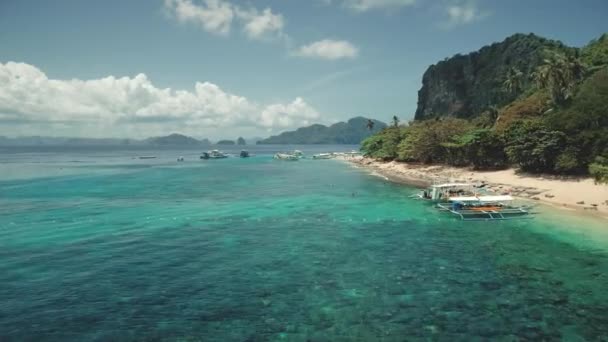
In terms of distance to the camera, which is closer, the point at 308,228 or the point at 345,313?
the point at 345,313

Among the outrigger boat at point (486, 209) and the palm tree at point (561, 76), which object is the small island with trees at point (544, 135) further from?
the outrigger boat at point (486, 209)

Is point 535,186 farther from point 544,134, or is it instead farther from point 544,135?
point 544,134

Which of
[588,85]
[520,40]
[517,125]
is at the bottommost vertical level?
[517,125]

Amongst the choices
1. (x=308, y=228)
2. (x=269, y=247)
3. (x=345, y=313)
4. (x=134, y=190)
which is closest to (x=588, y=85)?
(x=308, y=228)

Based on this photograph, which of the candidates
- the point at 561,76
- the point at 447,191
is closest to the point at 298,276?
the point at 447,191

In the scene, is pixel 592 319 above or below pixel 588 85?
below

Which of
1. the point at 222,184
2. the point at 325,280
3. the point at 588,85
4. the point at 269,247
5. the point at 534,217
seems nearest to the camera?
the point at 325,280

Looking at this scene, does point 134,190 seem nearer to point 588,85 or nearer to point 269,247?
point 269,247
